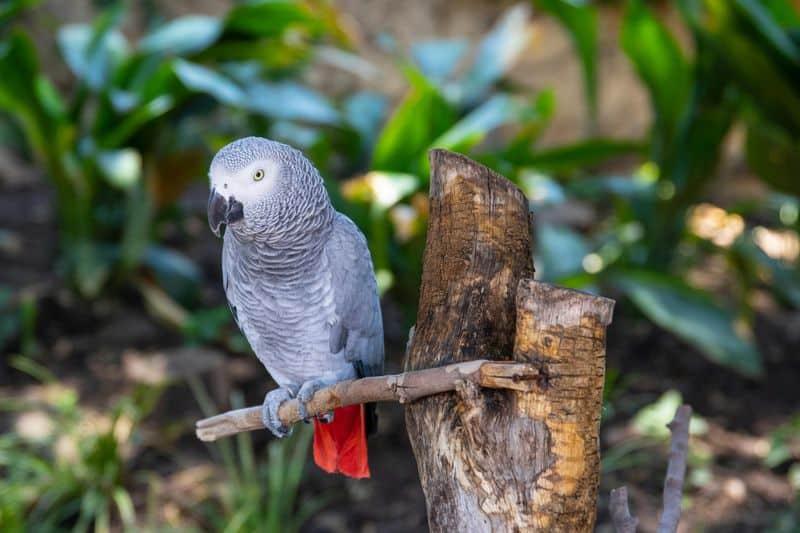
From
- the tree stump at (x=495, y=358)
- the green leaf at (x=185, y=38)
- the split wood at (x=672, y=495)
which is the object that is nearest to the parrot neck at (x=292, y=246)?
the tree stump at (x=495, y=358)

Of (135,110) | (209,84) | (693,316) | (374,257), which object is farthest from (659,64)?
(135,110)

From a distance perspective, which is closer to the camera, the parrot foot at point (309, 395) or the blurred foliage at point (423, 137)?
the parrot foot at point (309, 395)

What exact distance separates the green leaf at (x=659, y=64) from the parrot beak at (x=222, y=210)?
1.45 meters

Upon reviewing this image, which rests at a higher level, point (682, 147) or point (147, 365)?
point (682, 147)

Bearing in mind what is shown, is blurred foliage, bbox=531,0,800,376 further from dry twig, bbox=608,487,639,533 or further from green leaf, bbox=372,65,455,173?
dry twig, bbox=608,487,639,533

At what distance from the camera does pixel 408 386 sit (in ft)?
1.99

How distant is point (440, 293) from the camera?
681 mm

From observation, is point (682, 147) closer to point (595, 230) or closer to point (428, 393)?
point (595, 230)

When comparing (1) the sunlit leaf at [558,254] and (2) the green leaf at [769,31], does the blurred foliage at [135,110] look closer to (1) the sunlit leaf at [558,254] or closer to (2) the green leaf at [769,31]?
(1) the sunlit leaf at [558,254]

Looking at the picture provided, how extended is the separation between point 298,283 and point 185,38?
1.32 metres

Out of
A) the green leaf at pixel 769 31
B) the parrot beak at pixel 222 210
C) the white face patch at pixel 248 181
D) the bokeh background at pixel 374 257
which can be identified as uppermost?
the green leaf at pixel 769 31

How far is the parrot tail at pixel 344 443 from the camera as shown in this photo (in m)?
0.79

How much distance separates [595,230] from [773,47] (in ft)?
3.99

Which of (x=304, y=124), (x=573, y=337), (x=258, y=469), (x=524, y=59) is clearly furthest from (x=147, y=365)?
(x=524, y=59)
